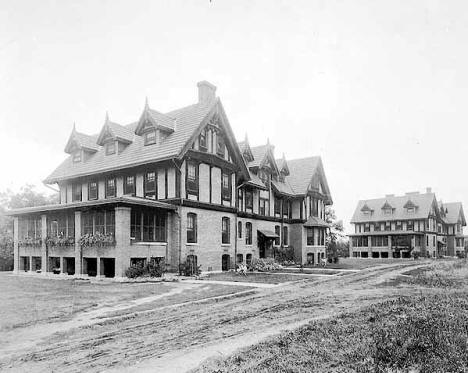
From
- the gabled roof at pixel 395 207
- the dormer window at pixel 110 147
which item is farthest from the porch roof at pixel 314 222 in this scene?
the gabled roof at pixel 395 207

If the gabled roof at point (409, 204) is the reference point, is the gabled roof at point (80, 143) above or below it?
above

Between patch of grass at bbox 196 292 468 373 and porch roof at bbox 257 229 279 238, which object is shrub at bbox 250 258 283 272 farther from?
patch of grass at bbox 196 292 468 373

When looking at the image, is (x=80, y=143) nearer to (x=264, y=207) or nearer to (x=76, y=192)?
(x=76, y=192)

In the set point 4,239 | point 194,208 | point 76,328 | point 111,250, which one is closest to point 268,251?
point 194,208

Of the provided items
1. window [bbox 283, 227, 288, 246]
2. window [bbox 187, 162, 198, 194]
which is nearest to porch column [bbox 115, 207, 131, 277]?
window [bbox 187, 162, 198, 194]

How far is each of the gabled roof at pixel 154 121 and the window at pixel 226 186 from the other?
534 cm

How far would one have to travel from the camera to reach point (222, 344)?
9.17 metres

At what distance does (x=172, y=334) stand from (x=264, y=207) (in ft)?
106

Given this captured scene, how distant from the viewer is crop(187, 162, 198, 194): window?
29.5m

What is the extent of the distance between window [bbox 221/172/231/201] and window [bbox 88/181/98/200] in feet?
30.9

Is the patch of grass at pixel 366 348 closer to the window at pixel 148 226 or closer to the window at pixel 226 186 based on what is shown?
the window at pixel 148 226

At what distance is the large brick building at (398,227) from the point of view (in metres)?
74.2

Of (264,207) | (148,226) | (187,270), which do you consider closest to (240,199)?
(264,207)

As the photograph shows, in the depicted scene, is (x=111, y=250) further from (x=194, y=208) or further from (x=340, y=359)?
(x=340, y=359)
